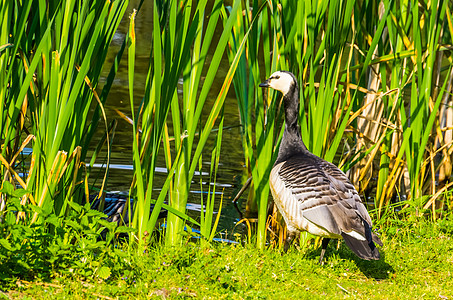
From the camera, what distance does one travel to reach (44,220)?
4.04 metres

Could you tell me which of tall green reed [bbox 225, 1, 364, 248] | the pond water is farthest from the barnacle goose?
the pond water

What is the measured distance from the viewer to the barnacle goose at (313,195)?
186 inches

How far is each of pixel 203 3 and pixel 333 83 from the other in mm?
1538

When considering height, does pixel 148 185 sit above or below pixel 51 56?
below

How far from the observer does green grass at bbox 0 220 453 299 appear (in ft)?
13.4

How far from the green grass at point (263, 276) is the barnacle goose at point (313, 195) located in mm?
304

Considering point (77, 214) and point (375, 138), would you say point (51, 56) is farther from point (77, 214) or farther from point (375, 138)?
point (375, 138)

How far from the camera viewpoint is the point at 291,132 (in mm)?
5559

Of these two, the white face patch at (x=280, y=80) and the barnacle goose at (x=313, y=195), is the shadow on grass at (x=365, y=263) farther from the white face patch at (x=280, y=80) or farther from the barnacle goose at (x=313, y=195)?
the white face patch at (x=280, y=80)

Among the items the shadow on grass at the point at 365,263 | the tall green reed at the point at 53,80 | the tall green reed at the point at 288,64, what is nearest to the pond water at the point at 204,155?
the tall green reed at the point at 288,64

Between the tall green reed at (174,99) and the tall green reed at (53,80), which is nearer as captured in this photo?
the tall green reed at (53,80)

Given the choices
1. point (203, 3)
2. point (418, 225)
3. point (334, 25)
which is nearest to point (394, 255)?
point (418, 225)

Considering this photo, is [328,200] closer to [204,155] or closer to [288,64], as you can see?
[288,64]

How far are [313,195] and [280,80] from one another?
3.52 ft
